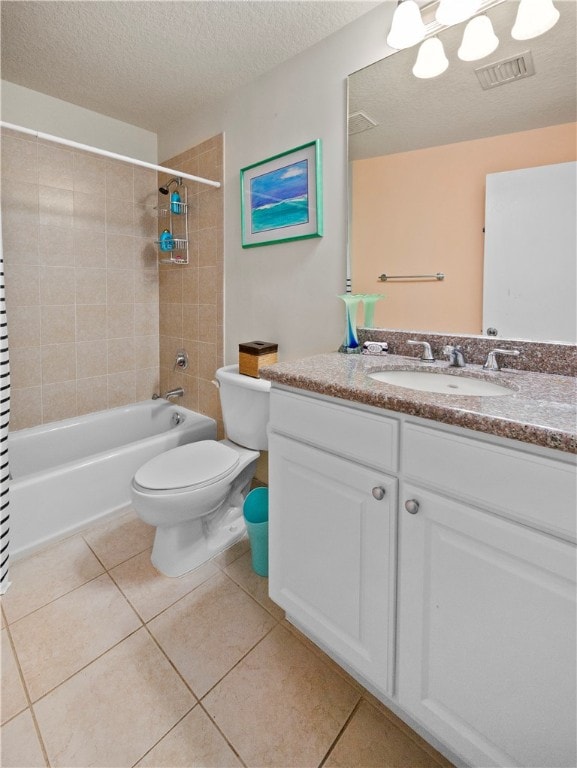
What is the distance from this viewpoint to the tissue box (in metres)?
1.81

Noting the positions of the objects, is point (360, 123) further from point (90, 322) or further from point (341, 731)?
point (341, 731)

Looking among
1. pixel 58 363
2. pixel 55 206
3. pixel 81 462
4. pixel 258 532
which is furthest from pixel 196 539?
pixel 55 206

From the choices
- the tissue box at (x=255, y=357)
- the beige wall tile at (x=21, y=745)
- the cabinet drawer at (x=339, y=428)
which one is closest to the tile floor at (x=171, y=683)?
the beige wall tile at (x=21, y=745)

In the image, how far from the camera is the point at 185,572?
5.23 ft

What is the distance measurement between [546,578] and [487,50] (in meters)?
1.50

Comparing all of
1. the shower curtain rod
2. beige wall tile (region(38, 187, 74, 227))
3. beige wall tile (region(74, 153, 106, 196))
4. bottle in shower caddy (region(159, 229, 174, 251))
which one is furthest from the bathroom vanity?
beige wall tile (region(74, 153, 106, 196))

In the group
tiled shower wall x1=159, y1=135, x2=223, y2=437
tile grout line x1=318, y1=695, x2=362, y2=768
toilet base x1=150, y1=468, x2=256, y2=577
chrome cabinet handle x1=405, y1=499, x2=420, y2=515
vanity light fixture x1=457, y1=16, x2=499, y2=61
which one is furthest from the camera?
tiled shower wall x1=159, y1=135, x2=223, y2=437

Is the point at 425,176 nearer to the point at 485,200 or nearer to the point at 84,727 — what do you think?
the point at 485,200

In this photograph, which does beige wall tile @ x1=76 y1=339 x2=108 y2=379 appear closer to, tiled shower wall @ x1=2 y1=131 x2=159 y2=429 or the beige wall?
tiled shower wall @ x1=2 y1=131 x2=159 y2=429

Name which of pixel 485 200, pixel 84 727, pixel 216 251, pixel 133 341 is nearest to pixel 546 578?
pixel 485 200

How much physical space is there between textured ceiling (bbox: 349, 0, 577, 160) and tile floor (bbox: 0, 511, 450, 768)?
176cm

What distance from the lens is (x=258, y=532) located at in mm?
1551

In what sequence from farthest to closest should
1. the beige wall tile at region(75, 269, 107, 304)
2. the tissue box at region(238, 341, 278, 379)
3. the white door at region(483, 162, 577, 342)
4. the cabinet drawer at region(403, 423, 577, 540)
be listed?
the beige wall tile at region(75, 269, 107, 304) < the tissue box at region(238, 341, 278, 379) < the white door at region(483, 162, 577, 342) < the cabinet drawer at region(403, 423, 577, 540)

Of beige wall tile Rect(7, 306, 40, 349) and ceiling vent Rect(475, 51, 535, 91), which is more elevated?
ceiling vent Rect(475, 51, 535, 91)
